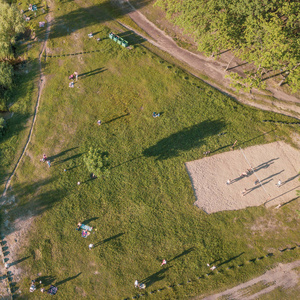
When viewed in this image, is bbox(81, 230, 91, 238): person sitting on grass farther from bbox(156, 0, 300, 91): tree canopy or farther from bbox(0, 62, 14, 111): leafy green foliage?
bbox(156, 0, 300, 91): tree canopy

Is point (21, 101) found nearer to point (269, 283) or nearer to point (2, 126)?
point (2, 126)

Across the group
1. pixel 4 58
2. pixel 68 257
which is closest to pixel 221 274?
pixel 68 257

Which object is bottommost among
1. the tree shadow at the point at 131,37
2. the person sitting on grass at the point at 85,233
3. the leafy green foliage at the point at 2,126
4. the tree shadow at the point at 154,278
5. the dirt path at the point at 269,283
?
the dirt path at the point at 269,283

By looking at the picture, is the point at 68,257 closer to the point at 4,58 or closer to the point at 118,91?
the point at 118,91

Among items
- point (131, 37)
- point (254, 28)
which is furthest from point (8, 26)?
point (254, 28)

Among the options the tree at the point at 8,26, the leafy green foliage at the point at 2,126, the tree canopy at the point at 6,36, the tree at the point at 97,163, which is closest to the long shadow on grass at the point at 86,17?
the tree at the point at 8,26

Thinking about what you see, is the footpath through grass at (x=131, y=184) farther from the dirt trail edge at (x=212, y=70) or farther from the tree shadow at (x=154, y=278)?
the dirt trail edge at (x=212, y=70)
